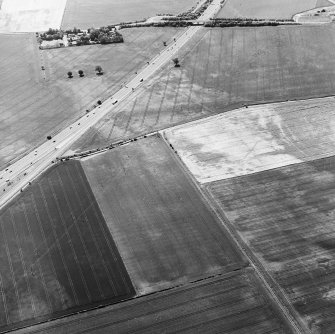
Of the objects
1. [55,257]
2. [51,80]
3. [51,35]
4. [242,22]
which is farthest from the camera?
[242,22]

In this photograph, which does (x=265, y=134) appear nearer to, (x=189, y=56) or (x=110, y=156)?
(x=110, y=156)

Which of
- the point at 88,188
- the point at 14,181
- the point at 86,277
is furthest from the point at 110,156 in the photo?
the point at 86,277

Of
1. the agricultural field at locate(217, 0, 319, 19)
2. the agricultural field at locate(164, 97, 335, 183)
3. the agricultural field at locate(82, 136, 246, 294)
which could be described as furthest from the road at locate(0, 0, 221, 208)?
the agricultural field at locate(217, 0, 319, 19)

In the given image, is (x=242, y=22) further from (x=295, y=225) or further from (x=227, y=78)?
(x=295, y=225)

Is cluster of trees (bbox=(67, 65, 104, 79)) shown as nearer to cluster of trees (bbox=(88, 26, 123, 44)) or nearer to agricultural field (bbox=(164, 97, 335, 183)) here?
cluster of trees (bbox=(88, 26, 123, 44))

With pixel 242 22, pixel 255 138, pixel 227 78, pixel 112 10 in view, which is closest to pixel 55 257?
pixel 255 138
